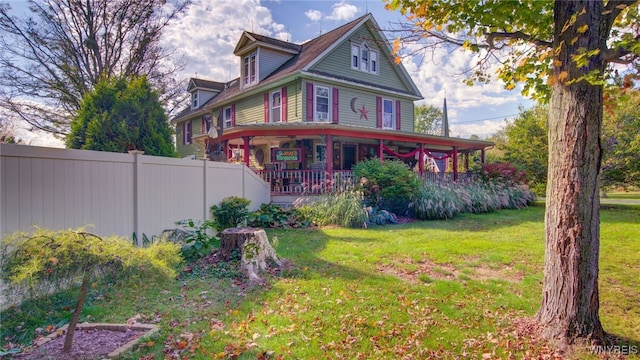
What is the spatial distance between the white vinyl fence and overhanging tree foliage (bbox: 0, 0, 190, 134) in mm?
12871

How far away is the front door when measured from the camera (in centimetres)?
1758

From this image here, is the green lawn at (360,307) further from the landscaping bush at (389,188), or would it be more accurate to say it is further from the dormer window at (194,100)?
the dormer window at (194,100)

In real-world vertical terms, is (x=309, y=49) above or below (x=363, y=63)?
above

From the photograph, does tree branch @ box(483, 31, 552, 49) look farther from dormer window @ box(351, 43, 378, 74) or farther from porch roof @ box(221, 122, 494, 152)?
dormer window @ box(351, 43, 378, 74)

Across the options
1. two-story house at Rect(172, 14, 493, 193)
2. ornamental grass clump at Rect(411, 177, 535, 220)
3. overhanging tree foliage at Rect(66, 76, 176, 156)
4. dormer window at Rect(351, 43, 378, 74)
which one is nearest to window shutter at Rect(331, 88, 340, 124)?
two-story house at Rect(172, 14, 493, 193)

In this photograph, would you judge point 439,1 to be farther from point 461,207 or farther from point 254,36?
point 254,36

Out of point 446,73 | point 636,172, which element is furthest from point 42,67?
point 636,172

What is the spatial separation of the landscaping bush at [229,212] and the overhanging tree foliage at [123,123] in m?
2.57

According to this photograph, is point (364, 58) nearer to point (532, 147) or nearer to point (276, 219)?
point (532, 147)

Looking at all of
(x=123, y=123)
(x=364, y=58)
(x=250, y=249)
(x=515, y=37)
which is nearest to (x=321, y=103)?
(x=364, y=58)

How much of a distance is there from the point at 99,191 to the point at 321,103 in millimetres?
→ 11926

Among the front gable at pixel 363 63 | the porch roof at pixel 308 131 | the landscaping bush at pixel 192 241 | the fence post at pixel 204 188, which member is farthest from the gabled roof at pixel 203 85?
the landscaping bush at pixel 192 241

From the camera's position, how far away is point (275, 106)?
16.7 meters

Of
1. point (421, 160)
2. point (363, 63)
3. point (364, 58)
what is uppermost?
point (364, 58)
